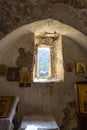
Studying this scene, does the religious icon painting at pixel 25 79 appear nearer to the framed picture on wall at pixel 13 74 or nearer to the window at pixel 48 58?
the framed picture on wall at pixel 13 74

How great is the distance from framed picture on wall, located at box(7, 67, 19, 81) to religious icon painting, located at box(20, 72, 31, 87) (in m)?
0.07

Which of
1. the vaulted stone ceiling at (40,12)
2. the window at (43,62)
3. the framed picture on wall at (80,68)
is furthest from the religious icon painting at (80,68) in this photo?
the vaulted stone ceiling at (40,12)

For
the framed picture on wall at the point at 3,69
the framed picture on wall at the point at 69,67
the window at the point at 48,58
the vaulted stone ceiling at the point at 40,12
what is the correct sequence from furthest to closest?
1. the window at the point at 48,58
2. the framed picture on wall at the point at 69,67
3. the framed picture on wall at the point at 3,69
4. the vaulted stone ceiling at the point at 40,12

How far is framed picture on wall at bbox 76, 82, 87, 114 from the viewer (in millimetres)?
2327

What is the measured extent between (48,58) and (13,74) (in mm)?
674

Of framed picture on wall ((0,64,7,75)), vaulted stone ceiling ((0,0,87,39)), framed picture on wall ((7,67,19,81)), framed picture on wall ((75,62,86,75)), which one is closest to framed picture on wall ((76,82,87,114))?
vaulted stone ceiling ((0,0,87,39))

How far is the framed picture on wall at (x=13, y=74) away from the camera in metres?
3.22

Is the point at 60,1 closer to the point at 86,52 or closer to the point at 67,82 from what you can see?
the point at 86,52

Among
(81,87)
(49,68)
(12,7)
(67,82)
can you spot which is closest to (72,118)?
(67,82)

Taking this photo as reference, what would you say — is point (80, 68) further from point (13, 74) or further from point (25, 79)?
point (13, 74)

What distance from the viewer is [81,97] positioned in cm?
236

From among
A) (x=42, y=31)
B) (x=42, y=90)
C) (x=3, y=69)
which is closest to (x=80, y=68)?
(x=42, y=90)

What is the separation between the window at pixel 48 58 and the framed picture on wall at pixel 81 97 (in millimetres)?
1068

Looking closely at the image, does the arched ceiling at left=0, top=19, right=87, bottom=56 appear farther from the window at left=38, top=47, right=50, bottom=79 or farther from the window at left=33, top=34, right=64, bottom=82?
the window at left=38, top=47, right=50, bottom=79
